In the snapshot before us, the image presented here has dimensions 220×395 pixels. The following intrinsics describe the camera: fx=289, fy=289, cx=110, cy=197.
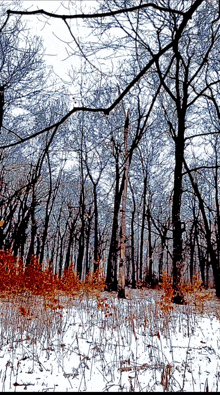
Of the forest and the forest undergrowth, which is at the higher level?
the forest

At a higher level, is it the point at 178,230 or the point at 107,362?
the point at 178,230

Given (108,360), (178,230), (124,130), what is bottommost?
(108,360)

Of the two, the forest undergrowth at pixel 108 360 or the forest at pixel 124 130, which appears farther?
the forest at pixel 124 130

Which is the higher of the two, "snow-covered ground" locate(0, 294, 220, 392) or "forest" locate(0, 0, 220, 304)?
Result: "forest" locate(0, 0, 220, 304)

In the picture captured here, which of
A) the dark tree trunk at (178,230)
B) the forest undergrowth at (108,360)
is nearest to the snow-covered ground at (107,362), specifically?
the forest undergrowth at (108,360)

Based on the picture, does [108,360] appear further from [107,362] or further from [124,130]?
[124,130]

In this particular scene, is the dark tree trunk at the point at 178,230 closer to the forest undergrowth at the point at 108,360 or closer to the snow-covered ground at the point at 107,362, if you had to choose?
the forest undergrowth at the point at 108,360

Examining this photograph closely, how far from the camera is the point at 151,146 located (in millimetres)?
15422

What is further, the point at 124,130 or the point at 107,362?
the point at 124,130

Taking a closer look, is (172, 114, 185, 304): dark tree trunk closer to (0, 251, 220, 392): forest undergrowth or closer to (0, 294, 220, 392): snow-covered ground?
(0, 251, 220, 392): forest undergrowth

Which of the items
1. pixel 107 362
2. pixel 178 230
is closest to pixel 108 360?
pixel 107 362

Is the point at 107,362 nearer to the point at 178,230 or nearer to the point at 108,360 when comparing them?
the point at 108,360

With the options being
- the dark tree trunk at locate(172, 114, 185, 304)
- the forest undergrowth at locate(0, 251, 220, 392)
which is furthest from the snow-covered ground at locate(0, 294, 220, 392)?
the dark tree trunk at locate(172, 114, 185, 304)

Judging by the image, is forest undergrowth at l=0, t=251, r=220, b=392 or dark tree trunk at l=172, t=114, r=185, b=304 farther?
dark tree trunk at l=172, t=114, r=185, b=304
